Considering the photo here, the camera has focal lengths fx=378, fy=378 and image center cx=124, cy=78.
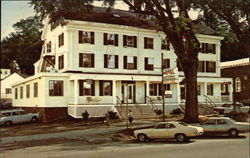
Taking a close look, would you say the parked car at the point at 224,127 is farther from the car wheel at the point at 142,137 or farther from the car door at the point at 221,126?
the car wheel at the point at 142,137

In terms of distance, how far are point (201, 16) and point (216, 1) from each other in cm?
441

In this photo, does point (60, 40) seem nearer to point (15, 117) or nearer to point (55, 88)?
point (55, 88)

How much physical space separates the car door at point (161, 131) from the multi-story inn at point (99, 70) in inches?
544

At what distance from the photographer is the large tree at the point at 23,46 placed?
55.9 metres

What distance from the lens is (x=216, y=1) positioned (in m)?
23.0

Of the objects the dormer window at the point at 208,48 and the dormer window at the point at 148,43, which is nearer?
the dormer window at the point at 148,43

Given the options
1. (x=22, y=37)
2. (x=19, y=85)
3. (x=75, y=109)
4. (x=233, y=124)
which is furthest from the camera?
(x=22, y=37)

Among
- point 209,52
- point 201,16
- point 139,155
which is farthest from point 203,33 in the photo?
point 139,155

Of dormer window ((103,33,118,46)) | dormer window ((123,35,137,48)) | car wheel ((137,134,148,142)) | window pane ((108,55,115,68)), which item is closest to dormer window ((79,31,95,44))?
dormer window ((103,33,118,46))

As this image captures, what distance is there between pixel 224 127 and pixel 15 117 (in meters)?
20.5

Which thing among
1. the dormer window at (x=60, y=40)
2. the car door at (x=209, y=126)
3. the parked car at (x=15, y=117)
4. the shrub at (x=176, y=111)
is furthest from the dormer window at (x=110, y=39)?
the car door at (x=209, y=126)

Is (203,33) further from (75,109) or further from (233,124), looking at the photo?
(233,124)

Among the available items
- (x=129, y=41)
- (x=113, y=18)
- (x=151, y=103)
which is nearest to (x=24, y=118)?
(x=151, y=103)

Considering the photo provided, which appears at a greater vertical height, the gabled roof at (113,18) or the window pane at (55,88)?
the gabled roof at (113,18)
